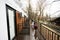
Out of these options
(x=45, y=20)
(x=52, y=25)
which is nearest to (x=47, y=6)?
(x=45, y=20)

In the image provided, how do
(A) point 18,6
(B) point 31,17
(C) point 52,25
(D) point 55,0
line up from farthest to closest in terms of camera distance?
1. (A) point 18,6
2. (B) point 31,17
3. (D) point 55,0
4. (C) point 52,25

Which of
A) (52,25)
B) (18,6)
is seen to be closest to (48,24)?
(52,25)

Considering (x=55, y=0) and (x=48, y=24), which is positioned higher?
(x=55, y=0)

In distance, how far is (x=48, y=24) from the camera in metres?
1.93

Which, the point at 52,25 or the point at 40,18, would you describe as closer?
the point at 52,25

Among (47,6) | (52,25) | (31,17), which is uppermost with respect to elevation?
(47,6)

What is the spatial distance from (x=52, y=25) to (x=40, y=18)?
1.54 ft

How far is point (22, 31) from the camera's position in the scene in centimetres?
280

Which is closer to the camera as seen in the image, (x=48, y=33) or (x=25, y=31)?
(x=48, y=33)

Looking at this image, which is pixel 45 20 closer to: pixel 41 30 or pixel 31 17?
pixel 41 30

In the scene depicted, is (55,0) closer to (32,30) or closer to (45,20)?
(45,20)

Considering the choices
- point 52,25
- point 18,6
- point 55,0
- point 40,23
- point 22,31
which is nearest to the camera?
point 52,25

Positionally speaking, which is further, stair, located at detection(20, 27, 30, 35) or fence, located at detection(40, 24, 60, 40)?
stair, located at detection(20, 27, 30, 35)

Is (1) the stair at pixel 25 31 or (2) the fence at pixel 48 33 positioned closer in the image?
(2) the fence at pixel 48 33
